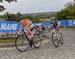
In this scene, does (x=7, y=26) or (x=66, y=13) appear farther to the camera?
(x=66, y=13)

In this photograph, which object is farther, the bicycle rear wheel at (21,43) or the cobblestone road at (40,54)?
the bicycle rear wheel at (21,43)

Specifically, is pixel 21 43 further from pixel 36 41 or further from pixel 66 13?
pixel 66 13

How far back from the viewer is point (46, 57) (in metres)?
12.3

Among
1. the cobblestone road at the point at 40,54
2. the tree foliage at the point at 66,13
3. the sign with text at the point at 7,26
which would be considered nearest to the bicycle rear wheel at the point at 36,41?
the cobblestone road at the point at 40,54

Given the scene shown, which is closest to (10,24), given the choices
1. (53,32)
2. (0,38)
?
(0,38)

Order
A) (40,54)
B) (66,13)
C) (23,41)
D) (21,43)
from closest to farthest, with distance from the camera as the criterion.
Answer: (40,54) < (21,43) < (23,41) < (66,13)

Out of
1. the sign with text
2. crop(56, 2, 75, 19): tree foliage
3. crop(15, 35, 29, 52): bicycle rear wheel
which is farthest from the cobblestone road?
crop(56, 2, 75, 19): tree foliage

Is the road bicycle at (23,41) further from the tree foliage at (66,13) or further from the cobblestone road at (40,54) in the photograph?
the tree foliage at (66,13)

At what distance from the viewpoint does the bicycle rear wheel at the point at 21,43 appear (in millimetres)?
14508

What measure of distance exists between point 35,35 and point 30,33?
84 cm

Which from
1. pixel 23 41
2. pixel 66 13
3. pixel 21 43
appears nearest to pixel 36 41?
pixel 23 41

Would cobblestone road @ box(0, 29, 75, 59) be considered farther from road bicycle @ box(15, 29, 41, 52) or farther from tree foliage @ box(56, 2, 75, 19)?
tree foliage @ box(56, 2, 75, 19)

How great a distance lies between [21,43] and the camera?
48.4 feet

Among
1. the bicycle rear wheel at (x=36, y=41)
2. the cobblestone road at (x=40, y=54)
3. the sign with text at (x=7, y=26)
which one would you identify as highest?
the sign with text at (x=7, y=26)
